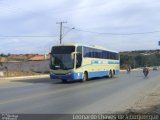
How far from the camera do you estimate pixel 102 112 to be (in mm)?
14961

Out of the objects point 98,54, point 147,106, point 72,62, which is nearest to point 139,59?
point 98,54

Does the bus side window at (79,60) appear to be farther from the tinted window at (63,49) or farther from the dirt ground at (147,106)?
the dirt ground at (147,106)

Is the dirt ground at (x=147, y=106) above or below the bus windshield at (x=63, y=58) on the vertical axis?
below

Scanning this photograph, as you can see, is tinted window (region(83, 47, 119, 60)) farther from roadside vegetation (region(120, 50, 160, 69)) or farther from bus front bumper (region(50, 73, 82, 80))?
roadside vegetation (region(120, 50, 160, 69))

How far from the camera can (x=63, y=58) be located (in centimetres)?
3512

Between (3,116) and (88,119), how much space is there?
266 cm

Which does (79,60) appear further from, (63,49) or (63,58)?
(63,49)

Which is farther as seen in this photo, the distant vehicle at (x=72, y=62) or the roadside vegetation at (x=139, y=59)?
the roadside vegetation at (x=139, y=59)

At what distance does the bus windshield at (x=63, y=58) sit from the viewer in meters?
35.0

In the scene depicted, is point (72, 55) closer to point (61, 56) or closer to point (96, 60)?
point (61, 56)

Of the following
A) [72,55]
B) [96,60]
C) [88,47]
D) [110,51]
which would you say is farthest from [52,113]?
[110,51]

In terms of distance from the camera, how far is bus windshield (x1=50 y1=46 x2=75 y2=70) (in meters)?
35.0

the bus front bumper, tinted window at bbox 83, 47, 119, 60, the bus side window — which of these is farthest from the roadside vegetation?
the bus front bumper

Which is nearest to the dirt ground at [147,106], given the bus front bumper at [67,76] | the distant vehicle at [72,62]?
the bus front bumper at [67,76]
